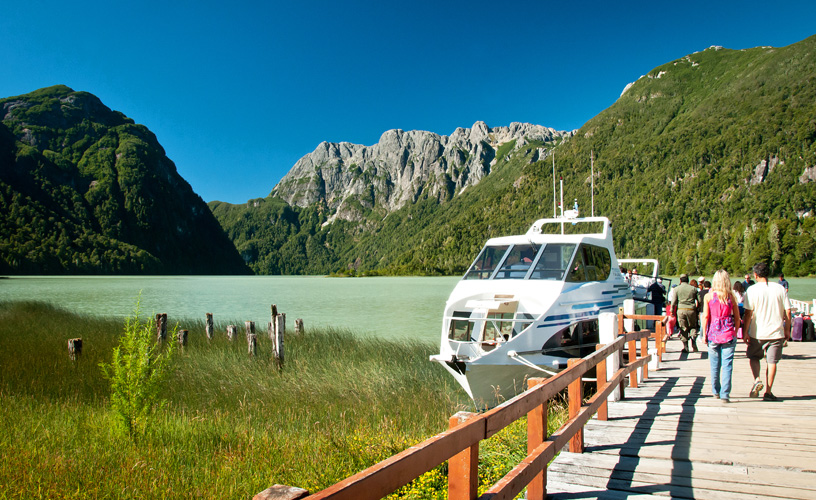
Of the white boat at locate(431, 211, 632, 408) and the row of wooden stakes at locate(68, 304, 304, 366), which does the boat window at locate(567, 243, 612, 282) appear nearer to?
the white boat at locate(431, 211, 632, 408)

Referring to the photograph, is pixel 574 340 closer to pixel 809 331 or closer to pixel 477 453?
pixel 477 453

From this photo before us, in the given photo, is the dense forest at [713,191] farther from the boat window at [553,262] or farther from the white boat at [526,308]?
the boat window at [553,262]

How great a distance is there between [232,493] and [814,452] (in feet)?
19.2

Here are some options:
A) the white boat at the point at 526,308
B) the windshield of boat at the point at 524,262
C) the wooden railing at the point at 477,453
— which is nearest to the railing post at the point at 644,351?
the white boat at the point at 526,308

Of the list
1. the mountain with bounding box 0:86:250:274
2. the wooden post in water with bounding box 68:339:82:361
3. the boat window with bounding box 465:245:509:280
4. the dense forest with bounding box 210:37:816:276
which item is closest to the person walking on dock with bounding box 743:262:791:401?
the boat window with bounding box 465:245:509:280

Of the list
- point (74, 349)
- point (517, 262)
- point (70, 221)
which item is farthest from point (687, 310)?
point (70, 221)

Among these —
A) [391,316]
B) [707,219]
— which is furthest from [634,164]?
[391,316]

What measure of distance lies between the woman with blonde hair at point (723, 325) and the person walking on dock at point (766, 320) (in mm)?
232

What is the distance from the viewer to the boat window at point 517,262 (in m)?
11.3

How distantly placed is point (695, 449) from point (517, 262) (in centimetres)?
668

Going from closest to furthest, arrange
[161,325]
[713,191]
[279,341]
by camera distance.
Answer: [279,341]
[161,325]
[713,191]

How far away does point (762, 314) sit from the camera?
707cm

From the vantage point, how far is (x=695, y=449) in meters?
5.16

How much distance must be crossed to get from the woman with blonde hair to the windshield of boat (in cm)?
354
